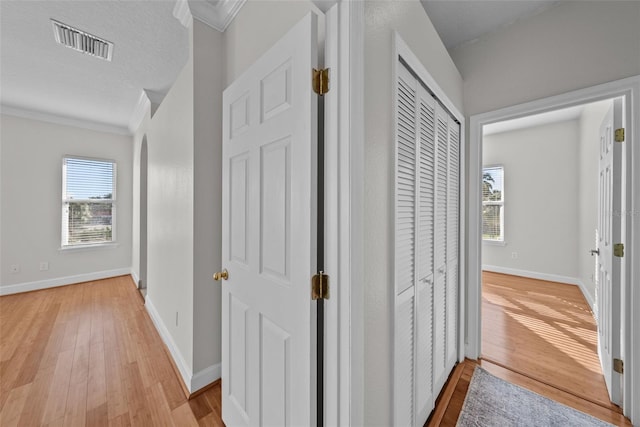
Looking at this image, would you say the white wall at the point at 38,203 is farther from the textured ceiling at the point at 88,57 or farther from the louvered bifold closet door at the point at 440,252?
the louvered bifold closet door at the point at 440,252

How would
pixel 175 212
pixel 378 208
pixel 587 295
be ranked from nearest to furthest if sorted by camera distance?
pixel 378 208 → pixel 175 212 → pixel 587 295

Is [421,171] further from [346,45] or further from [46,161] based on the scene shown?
[46,161]

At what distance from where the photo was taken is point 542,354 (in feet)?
7.00

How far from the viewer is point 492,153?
490 cm

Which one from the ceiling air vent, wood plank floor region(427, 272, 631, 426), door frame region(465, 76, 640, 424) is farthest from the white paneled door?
door frame region(465, 76, 640, 424)

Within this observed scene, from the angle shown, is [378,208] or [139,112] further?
[139,112]

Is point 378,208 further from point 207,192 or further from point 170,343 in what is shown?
point 170,343

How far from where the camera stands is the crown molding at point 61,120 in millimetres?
3518

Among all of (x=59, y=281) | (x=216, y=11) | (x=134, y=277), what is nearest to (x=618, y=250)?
(x=216, y=11)

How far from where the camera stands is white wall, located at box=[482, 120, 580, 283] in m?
4.07

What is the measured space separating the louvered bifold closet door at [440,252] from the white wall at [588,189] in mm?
3087

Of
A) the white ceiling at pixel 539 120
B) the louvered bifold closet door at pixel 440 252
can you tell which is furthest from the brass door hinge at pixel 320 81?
the white ceiling at pixel 539 120

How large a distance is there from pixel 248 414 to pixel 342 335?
2.65 feet

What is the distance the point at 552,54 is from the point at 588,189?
3068mm
